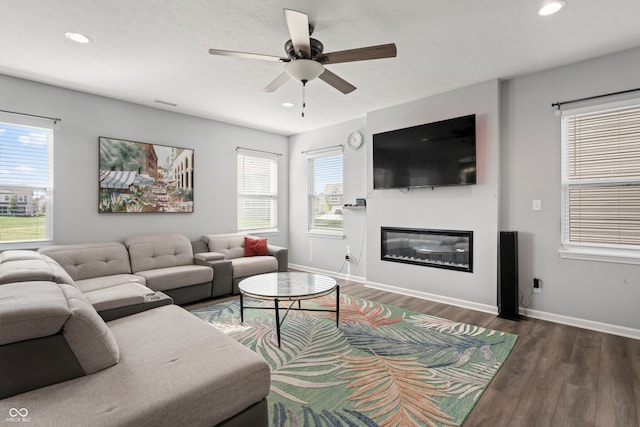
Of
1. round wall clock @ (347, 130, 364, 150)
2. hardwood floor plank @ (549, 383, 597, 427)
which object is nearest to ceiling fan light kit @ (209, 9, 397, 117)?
round wall clock @ (347, 130, 364, 150)

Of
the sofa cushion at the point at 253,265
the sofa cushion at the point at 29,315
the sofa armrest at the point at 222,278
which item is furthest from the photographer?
the sofa cushion at the point at 253,265

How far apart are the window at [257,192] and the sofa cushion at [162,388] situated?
3.85 meters

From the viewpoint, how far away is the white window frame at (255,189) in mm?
5469

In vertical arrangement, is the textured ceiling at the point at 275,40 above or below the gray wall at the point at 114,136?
above

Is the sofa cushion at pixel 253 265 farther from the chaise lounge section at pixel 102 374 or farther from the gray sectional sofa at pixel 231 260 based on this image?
the chaise lounge section at pixel 102 374

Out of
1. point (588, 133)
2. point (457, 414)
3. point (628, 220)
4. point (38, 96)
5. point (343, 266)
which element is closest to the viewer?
point (457, 414)

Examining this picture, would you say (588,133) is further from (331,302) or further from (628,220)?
(331,302)

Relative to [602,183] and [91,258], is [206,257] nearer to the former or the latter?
[91,258]

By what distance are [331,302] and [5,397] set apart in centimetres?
309

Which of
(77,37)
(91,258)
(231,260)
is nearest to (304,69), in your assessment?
(77,37)

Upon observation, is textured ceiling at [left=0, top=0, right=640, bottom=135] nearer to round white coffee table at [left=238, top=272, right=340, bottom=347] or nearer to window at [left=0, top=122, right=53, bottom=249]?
window at [left=0, top=122, right=53, bottom=249]

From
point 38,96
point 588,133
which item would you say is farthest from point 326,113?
point 38,96

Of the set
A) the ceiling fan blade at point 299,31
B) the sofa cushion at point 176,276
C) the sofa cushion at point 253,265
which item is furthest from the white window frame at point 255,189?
the ceiling fan blade at point 299,31

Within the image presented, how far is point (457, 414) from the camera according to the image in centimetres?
182
